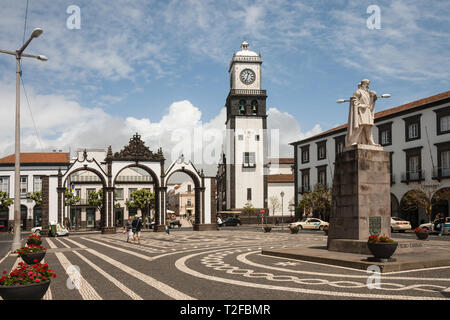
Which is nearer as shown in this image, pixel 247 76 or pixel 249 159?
pixel 249 159

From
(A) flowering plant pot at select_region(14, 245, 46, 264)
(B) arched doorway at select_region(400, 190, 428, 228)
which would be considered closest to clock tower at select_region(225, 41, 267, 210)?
(B) arched doorway at select_region(400, 190, 428, 228)

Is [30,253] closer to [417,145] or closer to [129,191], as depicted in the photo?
[417,145]

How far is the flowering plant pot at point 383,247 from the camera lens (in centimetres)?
1216

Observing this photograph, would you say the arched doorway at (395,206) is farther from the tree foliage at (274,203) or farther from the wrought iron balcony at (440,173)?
the tree foliage at (274,203)

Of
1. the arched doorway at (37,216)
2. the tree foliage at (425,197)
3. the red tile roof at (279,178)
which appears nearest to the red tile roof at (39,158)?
the arched doorway at (37,216)

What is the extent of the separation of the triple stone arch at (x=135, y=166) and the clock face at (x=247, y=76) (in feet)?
107

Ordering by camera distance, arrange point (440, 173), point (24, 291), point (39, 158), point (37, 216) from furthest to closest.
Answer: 1. point (39, 158)
2. point (37, 216)
3. point (440, 173)
4. point (24, 291)

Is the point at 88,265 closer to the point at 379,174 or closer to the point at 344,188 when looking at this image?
the point at 344,188

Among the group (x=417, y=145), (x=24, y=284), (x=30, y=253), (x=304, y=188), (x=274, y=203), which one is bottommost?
(x=274, y=203)

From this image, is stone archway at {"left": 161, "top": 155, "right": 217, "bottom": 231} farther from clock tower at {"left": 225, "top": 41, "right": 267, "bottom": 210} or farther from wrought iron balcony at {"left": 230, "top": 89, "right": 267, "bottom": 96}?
wrought iron balcony at {"left": 230, "top": 89, "right": 267, "bottom": 96}

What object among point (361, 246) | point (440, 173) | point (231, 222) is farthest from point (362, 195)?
point (231, 222)

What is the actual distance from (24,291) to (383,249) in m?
9.06

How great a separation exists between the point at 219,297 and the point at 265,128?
65.2m

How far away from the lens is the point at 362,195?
15602 mm
